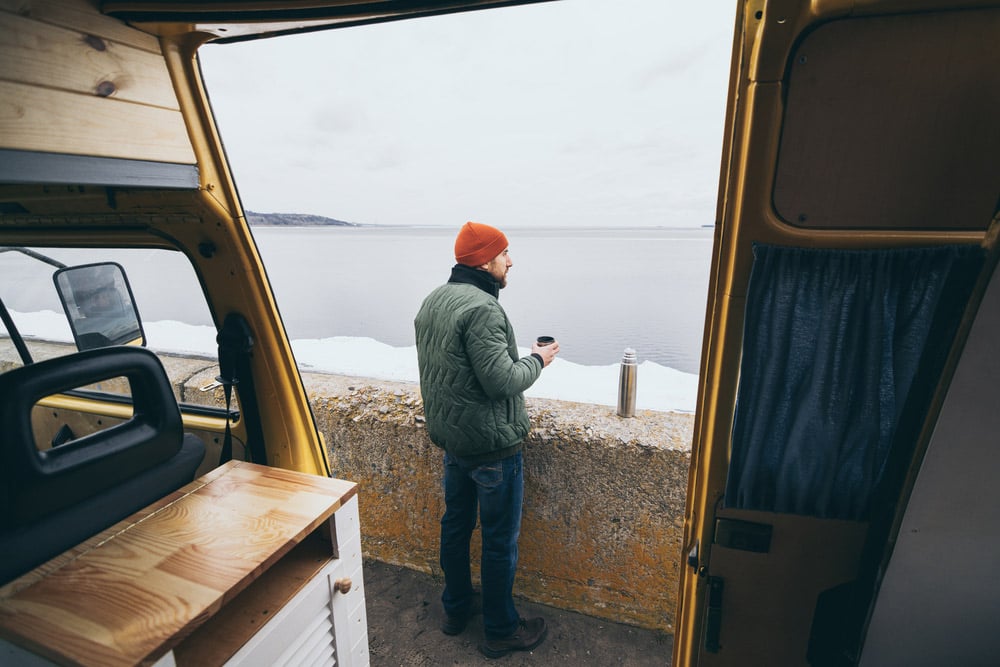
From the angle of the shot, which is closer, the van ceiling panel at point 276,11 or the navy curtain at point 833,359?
the navy curtain at point 833,359

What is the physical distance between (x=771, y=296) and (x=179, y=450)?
2153 mm

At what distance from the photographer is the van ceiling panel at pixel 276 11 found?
1343 millimetres

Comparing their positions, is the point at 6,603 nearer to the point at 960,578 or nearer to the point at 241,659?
the point at 241,659

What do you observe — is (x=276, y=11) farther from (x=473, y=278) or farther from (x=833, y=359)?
(x=833, y=359)

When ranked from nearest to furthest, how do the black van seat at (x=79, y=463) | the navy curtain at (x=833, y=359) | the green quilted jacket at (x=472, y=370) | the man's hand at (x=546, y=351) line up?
the navy curtain at (x=833, y=359) < the black van seat at (x=79, y=463) < the green quilted jacket at (x=472, y=370) < the man's hand at (x=546, y=351)

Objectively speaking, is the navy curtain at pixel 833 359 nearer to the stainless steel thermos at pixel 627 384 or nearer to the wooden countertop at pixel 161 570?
the stainless steel thermos at pixel 627 384

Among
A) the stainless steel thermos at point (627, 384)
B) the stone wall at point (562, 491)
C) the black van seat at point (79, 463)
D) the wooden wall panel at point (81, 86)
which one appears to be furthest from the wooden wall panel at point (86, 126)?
the stainless steel thermos at point (627, 384)

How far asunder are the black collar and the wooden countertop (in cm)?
110

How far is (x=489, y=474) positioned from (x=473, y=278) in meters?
1.00

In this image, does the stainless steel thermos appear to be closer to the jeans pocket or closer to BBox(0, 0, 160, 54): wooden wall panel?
the jeans pocket

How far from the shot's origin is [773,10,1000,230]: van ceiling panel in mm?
919

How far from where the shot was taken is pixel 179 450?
5.82ft

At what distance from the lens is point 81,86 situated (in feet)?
4.18

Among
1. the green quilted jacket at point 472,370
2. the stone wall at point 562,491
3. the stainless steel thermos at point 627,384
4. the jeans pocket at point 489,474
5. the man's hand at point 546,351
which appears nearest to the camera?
the green quilted jacket at point 472,370
